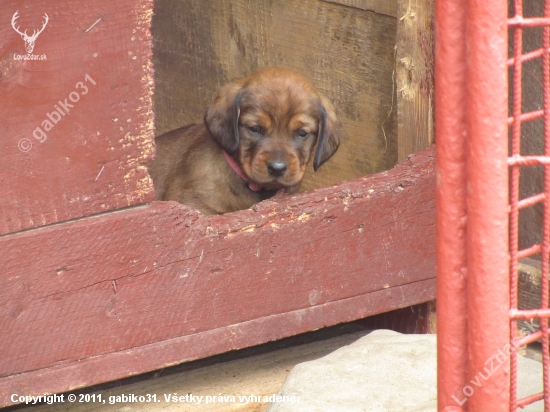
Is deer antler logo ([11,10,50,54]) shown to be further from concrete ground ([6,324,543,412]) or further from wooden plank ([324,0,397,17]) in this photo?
wooden plank ([324,0,397,17])

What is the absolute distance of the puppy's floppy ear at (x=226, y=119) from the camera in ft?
12.4

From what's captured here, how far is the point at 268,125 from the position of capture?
377 centimetres

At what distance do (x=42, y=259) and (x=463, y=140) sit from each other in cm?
157

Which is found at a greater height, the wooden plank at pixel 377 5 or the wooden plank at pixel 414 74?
the wooden plank at pixel 377 5

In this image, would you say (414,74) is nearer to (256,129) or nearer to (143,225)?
(256,129)

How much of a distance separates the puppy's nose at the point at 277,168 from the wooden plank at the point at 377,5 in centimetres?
87

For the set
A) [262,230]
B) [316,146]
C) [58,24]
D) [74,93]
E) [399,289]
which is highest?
[58,24]

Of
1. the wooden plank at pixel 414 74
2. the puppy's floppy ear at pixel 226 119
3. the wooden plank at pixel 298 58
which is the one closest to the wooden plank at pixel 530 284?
the wooden plank at pixel 414 74

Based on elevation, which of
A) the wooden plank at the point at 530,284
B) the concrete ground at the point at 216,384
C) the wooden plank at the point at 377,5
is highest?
the wooden plank at the point at 377,5

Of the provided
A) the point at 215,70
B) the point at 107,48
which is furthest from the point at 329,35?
the point at 107,48

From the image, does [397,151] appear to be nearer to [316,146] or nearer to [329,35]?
[316,146]

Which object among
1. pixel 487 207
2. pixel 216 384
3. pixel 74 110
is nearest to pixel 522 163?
pixel 487 207

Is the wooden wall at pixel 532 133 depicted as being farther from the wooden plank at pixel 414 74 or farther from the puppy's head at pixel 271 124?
the puppy's head at pixel 271 124

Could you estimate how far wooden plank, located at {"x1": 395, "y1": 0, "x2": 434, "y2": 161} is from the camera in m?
3.41
